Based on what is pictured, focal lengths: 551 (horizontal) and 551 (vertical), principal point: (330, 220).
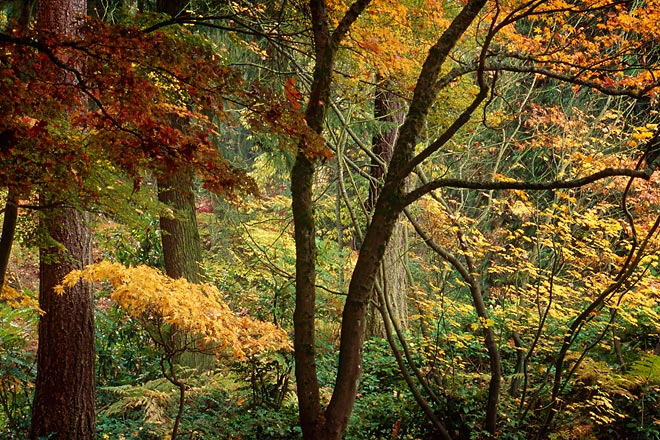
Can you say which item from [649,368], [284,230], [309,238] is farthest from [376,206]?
[649,368]

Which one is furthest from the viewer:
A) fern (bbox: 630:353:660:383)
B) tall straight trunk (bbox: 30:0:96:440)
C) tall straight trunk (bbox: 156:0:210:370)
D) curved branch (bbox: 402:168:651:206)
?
tall straight trunk (bbox: 156:0:210:370)

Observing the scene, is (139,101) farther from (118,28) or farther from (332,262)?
(332,262)

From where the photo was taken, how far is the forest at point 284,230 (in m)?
3.21

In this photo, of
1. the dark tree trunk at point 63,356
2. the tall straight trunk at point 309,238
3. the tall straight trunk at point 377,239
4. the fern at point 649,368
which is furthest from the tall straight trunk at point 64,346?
the fern at point 649,368

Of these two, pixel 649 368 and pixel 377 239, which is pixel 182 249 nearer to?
pixel 377 239

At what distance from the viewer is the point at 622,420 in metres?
5.46

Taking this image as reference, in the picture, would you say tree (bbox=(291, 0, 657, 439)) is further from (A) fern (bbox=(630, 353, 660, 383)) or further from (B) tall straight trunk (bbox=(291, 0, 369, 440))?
(A) fern (bbox=(630, 353, 660, 383))

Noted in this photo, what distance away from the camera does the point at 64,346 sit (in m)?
4.79

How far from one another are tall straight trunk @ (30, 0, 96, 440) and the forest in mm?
18

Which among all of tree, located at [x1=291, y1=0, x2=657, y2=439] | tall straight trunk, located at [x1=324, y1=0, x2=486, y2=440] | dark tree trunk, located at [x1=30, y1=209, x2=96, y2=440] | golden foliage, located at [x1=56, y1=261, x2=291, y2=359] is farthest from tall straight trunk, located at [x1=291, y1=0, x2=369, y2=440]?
dark tree trunk, located at [x1=30, y1=209, x2=96, y2=440]

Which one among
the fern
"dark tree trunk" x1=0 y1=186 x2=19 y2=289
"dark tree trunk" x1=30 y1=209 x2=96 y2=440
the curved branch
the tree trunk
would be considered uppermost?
the tree trunk

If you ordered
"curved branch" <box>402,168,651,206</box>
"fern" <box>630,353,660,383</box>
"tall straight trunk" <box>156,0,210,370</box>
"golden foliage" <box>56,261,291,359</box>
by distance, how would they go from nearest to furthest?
"curved branch" <box>402,168,651,206</box> < "golden foliage" <box>56,261,291,359</box> < "fern" <box>630,353,660,383</box> < "tall straight trunk" <box>156,0,210,370</box>

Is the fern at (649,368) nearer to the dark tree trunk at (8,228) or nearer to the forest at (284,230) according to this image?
the forest at (284,230)

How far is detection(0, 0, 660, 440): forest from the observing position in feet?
10.5
